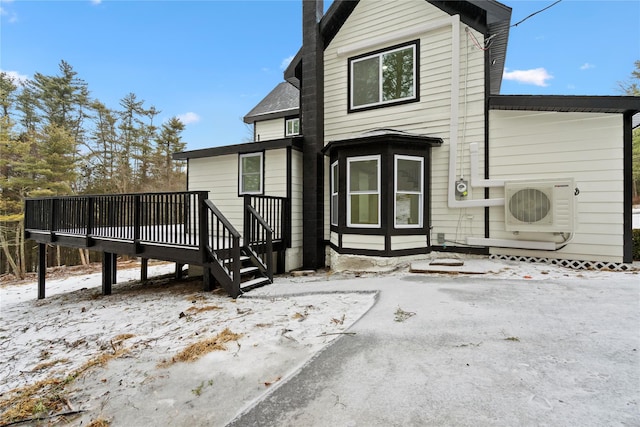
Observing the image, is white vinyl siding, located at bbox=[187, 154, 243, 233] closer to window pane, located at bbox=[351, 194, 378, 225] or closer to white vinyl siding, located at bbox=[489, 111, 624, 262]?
window pane, located at bbox=[351, 194, 378, 225]

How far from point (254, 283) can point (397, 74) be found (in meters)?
5.70

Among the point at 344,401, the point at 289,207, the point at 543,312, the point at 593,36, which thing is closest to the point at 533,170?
the point at 543,312

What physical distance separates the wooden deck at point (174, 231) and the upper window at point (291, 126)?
6.72 m

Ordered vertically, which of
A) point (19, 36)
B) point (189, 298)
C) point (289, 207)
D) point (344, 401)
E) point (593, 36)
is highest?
point (19, 36)

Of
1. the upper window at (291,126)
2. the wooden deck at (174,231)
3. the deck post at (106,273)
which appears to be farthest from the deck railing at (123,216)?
the upper window at (291,126)

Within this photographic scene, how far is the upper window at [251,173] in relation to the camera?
25.3 feet

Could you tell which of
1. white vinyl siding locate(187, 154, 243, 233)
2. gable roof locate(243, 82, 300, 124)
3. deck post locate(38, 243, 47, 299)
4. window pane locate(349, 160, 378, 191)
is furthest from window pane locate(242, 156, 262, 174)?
deck post locate(38, 243, 47, 299)

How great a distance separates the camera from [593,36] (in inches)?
587

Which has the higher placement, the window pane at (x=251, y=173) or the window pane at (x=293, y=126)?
the window pane at (x=293, y=126)

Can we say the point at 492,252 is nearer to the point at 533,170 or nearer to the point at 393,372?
the point at 533,170

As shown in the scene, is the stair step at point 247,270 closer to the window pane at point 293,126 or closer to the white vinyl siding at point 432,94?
the white vinyl siding at point 432,94

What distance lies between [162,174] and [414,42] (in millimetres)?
21039

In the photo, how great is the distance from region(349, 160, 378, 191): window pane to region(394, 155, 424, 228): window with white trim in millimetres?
462

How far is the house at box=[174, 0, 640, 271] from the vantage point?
5012mm
